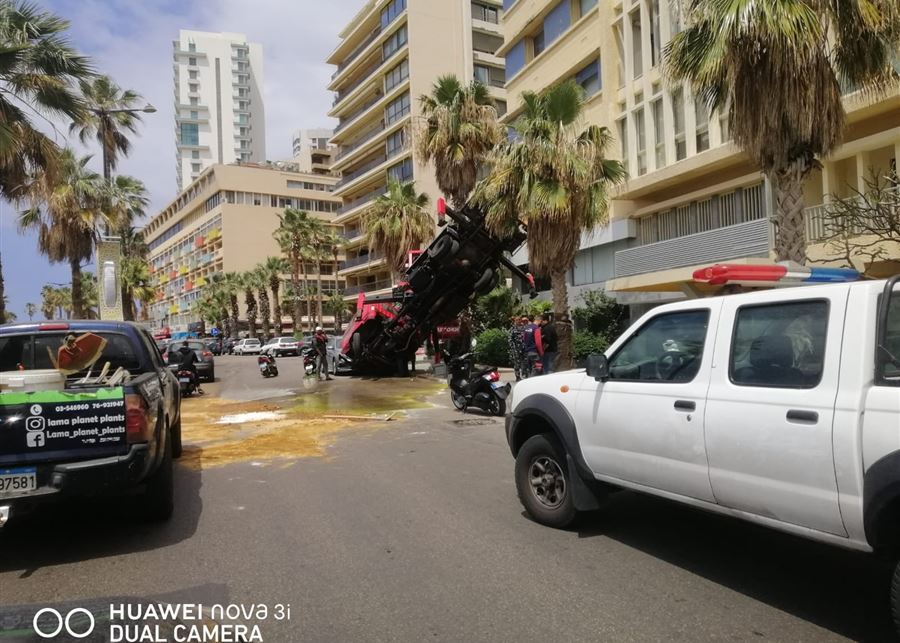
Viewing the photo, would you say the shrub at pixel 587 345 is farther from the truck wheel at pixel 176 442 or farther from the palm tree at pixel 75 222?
the palm tree at pixel 75 222

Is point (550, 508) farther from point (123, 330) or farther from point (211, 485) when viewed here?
point (123, 330)

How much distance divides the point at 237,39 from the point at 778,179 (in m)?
146

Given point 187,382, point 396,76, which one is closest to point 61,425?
point 187,382

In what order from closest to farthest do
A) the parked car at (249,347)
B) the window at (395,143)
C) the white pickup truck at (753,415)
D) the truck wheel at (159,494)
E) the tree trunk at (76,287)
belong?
the white pickup truck at (753,415)
the truck wheel at (159,494)
the tree trunk at (76,287)
the window at (395,143)
the parked car at (249,347)

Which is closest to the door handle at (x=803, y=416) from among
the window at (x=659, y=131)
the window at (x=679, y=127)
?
the window at (x=679, y=127)

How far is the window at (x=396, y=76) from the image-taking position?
53531mm

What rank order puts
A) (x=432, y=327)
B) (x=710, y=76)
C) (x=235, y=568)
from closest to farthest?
(x=235, y=568) < (x=710, y=76) < (x=432, y=327)

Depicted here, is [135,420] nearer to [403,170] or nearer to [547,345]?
[547,345]

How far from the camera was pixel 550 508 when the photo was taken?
5.43 m

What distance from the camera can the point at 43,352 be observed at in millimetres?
6559

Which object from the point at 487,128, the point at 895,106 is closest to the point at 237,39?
the point at 487,128

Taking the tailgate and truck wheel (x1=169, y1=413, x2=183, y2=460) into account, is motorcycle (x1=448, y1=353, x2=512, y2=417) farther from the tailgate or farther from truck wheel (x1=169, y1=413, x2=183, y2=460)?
→ the tailgate

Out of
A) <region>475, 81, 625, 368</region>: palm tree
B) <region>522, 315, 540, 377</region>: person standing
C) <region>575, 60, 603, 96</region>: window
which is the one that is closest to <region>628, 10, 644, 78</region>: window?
<region>575, 60, 603, 96</region>: window

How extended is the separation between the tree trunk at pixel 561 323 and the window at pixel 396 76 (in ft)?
136
